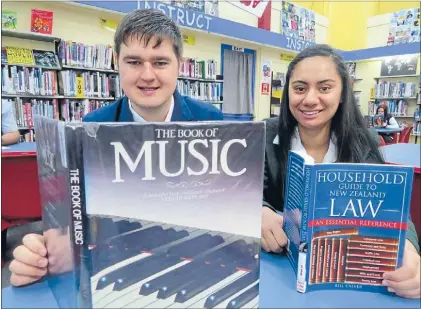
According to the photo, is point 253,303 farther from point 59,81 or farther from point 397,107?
point 397,107

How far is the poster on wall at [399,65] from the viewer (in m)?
8.27

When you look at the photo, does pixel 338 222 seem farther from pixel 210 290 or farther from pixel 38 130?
pixel 38 130

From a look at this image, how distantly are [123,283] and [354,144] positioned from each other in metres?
1.03

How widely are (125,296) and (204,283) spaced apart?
0.43 feet

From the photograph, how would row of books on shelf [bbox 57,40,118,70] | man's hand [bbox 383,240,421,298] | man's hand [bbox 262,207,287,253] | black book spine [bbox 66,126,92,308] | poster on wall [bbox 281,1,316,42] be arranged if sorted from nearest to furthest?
black book spine [bbox 66,126,92,308]
man's hand [bbox 383,240,421,298]
man's hand [bbox 262,207,287,253]
row of books on shelf [bbox 57,40,118,70]
poster on wall [bbox 281,1,316,42]

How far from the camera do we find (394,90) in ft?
28.0

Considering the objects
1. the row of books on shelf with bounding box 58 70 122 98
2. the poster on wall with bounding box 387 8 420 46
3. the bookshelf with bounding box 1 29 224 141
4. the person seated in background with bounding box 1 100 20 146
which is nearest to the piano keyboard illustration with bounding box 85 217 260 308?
the person seated in background with bounding box 1 100 20 146

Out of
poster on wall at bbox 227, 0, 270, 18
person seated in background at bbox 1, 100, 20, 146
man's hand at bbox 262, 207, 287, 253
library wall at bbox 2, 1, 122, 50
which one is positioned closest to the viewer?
man's hand at bbox 262, 207, 287, 253

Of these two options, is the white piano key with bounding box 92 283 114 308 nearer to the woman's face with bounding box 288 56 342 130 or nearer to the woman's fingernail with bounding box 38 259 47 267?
the woman's fingernail with bounding box 38 259 47 267

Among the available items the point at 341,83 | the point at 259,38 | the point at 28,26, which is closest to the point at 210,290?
the point at 341,83

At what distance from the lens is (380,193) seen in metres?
0.69

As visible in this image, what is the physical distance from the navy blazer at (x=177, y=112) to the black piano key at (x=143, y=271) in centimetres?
92

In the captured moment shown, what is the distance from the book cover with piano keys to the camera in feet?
1.53

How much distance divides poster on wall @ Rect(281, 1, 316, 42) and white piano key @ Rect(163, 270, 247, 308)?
26.5 feet
